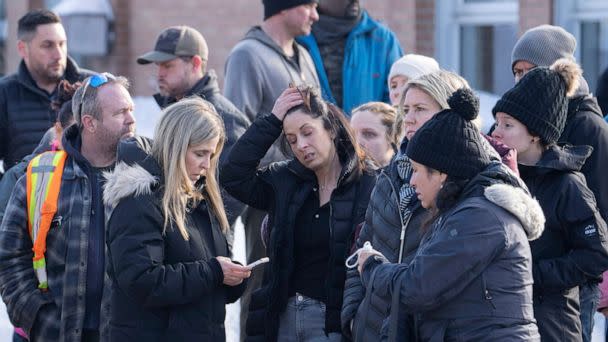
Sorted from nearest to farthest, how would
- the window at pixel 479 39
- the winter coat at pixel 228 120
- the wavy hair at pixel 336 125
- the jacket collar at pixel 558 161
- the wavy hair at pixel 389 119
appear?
the jacket collar at pixel 558 161 < the wavy hair at pixel 336 125 < the wavy hair at pixel 389 119 < the winter coat at pixel 228 120 < the window at pixel 479 39

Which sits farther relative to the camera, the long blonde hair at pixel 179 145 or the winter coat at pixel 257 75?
the winter coat at pixel 257 75

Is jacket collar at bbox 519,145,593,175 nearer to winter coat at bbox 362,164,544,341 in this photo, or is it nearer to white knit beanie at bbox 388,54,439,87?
winter coat at bbox 362,164,544,341

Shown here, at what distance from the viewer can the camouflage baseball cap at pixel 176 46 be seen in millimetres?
6352

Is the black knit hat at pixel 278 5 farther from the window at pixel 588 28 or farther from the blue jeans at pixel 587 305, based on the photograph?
the window at pixel 588 28

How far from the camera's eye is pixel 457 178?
12.1 ft

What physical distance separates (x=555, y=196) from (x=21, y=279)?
2.21m

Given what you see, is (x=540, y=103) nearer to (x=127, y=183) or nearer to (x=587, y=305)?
(x=587, y=305)

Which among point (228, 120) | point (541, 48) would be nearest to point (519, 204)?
point (541, 48)

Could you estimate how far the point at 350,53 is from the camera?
22.0ft

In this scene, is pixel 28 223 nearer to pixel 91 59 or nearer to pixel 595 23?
pixel 595 23

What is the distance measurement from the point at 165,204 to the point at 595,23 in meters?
5.01

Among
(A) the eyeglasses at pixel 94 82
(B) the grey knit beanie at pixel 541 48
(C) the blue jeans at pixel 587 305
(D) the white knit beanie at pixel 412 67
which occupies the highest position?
(B) the grey knit beanie at pixel 541 48

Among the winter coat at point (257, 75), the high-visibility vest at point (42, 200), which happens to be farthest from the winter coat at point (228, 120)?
the high-visibility vest at point (42, 200)

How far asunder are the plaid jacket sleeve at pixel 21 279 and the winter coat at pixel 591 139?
2299 millimetres
